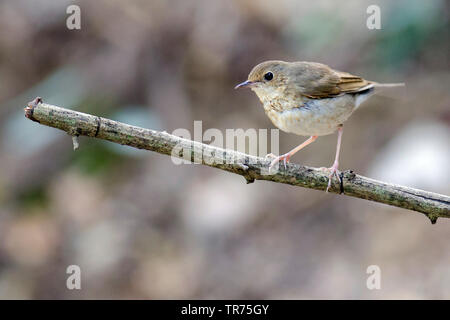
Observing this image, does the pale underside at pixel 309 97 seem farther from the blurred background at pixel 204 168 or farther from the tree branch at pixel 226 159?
the blurred background at pixel 204 168

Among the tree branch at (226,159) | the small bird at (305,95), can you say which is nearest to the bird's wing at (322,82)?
the small bird at (305,95)

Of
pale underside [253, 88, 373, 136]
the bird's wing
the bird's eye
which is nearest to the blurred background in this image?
the bird's wing

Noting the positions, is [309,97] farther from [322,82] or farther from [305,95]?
[322,82]

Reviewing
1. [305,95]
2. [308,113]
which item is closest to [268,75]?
[305,95]
